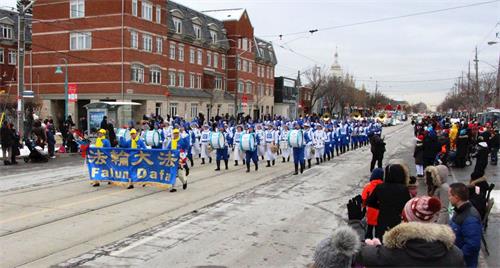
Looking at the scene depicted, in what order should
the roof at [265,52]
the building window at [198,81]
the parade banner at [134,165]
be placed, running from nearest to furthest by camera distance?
the parade banner at [134,165], the building window at [198,81], the roof at [265,52]

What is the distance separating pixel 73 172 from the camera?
17.0 meters

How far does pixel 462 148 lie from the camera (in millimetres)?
19062

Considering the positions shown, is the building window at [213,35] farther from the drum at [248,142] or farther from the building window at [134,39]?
the drum at [248,142]

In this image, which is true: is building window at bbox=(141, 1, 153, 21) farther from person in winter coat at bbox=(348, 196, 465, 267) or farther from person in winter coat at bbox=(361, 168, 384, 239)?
person in winter coat at bbox=(348, 196, 465, 267)

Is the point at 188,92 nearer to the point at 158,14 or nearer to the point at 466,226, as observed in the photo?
the point at 158,14

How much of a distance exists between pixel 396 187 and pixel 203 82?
54.2 metres

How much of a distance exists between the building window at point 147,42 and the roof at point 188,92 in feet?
17.3

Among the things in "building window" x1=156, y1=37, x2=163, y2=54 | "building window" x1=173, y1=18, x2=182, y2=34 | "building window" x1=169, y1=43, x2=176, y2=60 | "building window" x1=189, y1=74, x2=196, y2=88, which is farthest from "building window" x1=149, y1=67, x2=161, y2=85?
"building window" x1=189, y1=74, x2=196, y2=88

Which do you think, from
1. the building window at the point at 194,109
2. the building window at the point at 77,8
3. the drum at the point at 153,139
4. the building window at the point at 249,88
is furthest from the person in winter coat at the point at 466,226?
the building window at the point at 249,88

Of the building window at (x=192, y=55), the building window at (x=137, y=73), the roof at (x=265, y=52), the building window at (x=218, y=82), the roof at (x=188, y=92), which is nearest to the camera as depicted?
the building window at (x=137, y=73)

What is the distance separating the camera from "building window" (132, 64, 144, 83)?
146 ft

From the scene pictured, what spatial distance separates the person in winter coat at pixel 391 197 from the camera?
5.54 metres

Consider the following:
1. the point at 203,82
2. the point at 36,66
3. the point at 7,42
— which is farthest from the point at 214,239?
the point at 7,42

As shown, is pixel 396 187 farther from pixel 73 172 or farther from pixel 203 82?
pixel 203 82
